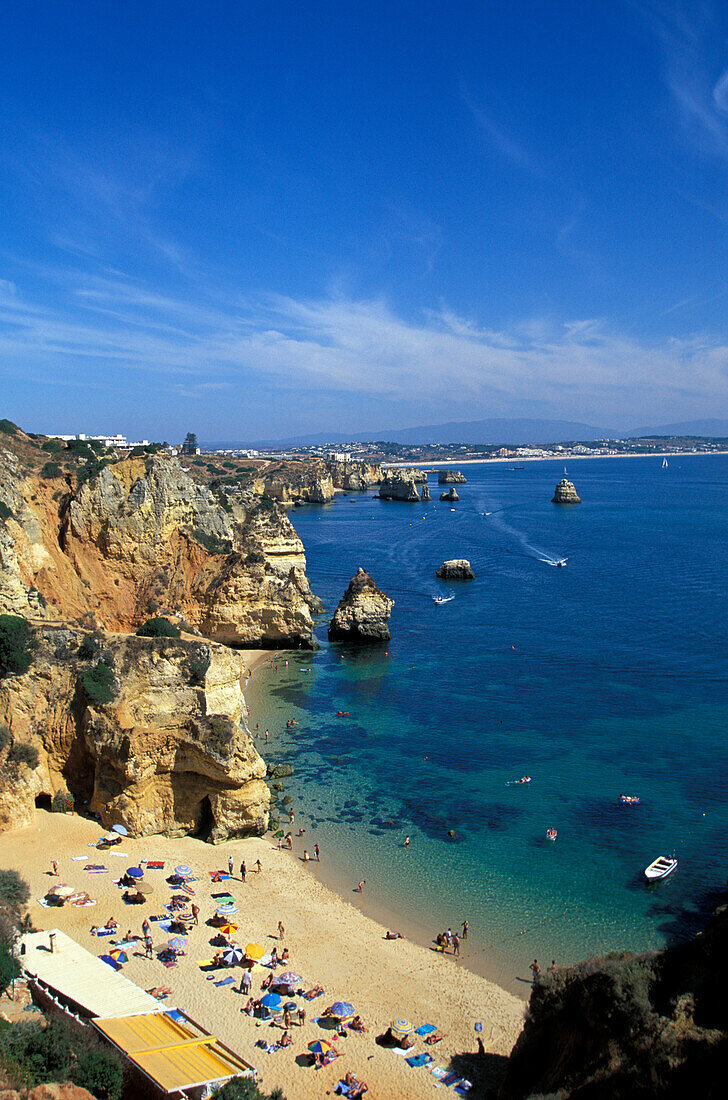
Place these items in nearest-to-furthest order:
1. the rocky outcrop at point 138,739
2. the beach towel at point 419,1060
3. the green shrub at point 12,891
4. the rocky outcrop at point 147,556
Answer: the beach towel at point 419,1060
the green shrub at point 12,891
the rocky outcrop at point 138,739
the rocky outcrop at point 147,556

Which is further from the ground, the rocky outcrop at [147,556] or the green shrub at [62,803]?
the rocky outcrop at [147,556]

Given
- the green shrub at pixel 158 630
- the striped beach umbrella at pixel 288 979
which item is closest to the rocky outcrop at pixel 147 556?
the green shrub at pixel 158 630

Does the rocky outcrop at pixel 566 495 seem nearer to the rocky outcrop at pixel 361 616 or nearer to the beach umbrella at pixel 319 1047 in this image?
the rocky outcrop at pixel 361 616

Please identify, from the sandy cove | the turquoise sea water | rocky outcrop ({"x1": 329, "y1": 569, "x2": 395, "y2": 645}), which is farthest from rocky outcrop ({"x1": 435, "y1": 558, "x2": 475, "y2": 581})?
the sandy cove

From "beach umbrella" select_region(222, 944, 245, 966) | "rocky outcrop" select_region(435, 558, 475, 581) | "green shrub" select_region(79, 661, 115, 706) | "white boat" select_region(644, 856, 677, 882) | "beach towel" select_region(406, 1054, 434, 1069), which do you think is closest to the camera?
"beach towel" select_region(406, 1054, 434, 1069)

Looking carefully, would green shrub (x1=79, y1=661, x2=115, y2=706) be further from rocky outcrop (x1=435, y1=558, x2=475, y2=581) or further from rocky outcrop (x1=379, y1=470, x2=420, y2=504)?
rocky outcrop (x1=379, y1=470, x2=420, y2=504)
